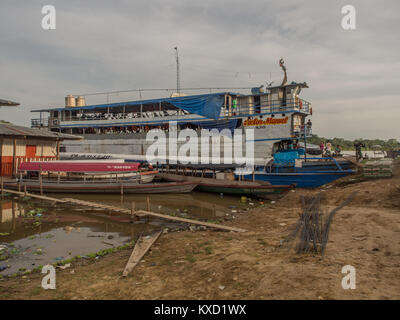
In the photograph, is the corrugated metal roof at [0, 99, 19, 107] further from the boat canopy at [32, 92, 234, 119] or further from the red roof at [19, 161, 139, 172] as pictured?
the boat canopy at [32, 92, 234, 119]

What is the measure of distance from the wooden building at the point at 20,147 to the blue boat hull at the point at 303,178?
687 inches

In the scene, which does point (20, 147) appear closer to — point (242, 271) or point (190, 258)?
point (190, 258)

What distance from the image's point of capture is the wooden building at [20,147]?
19.4 metres

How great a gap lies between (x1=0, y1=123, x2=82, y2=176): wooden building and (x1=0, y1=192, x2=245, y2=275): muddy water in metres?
4.09

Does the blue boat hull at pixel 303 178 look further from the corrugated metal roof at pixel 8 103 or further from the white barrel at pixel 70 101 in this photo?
the white barrel at pixel 70 101

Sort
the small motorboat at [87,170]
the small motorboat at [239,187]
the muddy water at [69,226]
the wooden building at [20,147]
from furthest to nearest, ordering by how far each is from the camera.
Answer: the wooden building at [20,147] < the small motorboat at [87,170] < the small motorboat at [239,187] < the muddy water at [69,226]

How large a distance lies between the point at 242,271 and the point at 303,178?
14.1m

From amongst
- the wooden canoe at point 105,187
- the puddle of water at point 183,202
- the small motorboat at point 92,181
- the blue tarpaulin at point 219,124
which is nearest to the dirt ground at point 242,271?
the puddle of water at point 183,202

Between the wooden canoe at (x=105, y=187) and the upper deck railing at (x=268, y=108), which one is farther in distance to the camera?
the upper deck railing at (x=268, y=108)

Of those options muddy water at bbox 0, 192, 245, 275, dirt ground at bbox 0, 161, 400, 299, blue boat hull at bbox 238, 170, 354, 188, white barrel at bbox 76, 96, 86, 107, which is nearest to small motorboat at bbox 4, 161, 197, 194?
muddy water at bbox 0, 192, 245, 275

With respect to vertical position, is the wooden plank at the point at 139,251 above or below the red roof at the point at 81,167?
below

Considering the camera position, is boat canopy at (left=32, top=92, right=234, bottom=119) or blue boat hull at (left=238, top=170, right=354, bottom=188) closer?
blue boat hull at (left=238, top=170, right=354, bottom=188)

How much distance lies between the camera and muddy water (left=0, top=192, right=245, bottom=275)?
7984 mm

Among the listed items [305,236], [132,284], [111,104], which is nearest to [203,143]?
[111,104]
